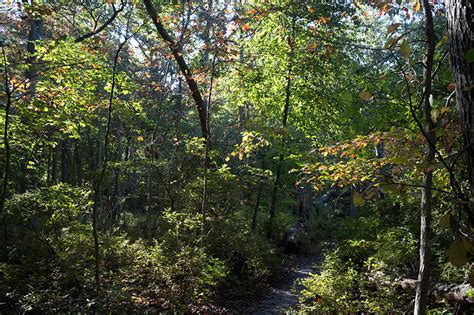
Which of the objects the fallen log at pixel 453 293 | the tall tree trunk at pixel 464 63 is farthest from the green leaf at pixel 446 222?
the fallen log at pixel 453 293

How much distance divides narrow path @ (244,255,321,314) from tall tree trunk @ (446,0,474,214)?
17.7 ft

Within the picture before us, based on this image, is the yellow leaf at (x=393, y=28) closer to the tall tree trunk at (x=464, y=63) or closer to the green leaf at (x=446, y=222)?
the tall tree trunk at (x=464, y=63)

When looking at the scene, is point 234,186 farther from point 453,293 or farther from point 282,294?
point 453,293

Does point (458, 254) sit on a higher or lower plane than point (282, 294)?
higher

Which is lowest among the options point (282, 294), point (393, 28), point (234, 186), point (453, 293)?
point (282, 294)

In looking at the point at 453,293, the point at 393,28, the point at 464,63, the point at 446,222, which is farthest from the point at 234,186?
the point at 464,63

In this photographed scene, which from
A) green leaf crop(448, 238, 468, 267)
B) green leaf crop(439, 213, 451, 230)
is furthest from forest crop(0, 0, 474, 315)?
green leaf crop(448, 238, 468, 267)

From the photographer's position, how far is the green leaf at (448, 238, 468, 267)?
1.23 metres

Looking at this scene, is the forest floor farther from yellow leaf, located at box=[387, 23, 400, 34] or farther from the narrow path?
yellow leaf, located at box=[387, 23, 400, 34]

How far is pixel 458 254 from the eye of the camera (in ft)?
4.09

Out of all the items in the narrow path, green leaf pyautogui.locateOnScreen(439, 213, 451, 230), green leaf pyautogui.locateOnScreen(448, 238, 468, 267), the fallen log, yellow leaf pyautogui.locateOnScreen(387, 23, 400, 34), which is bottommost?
the narrow path

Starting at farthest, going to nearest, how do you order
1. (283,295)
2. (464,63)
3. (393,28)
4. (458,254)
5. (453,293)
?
(283,295) < (453,293) < (393,28) < (464,63) < (458,254)

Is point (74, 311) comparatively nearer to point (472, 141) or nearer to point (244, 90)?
point (472, 141)

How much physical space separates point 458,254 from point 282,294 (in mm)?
7746
